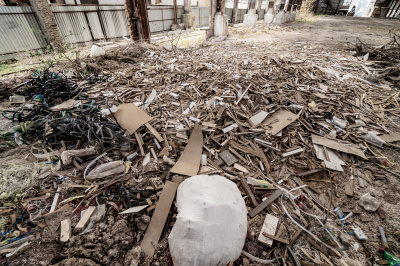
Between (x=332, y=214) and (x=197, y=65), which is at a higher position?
(x=197, y=65)

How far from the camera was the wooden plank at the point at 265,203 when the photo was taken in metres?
2.39

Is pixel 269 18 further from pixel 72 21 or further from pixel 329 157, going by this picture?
pixel 329 157

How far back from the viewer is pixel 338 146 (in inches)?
134

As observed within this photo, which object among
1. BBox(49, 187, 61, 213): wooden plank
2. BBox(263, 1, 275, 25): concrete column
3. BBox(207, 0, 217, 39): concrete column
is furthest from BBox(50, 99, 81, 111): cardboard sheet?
BBox(263, 1, 275, 25): concrete column

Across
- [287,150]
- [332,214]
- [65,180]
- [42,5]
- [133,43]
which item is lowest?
[332,214]

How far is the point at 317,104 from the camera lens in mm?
4504

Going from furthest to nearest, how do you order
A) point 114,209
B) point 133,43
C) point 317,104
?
1. point 133,43
2. point 317,104
3. point 114,209

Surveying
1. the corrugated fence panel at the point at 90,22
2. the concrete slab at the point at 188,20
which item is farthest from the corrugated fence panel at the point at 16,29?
the concrete slab at the point at 188,20

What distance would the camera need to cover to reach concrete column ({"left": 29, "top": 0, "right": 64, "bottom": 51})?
8836 millimetres

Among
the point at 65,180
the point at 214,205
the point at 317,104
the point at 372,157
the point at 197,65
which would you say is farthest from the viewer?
the point at 197,65

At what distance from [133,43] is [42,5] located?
18.3 ft

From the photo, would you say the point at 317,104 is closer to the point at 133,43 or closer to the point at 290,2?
the point at 133,43

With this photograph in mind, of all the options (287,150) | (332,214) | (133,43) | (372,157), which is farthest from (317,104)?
(133,43)

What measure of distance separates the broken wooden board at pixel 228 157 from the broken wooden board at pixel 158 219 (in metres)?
1.06
